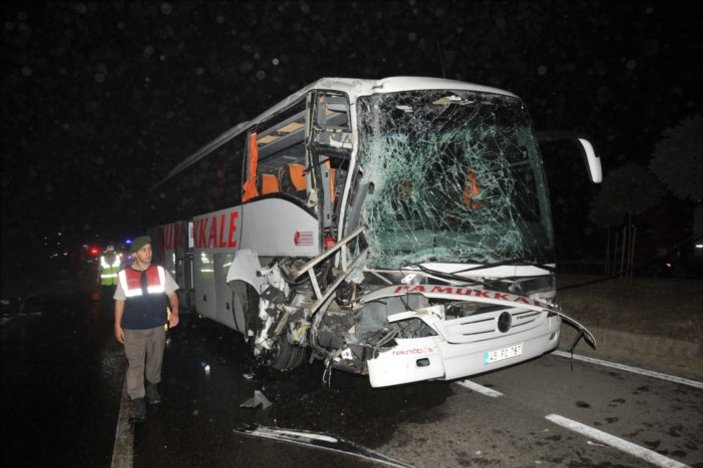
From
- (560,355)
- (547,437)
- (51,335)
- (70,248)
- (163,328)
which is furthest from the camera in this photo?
(70,248)

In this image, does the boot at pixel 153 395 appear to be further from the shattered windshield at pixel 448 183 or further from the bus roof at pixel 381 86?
the bus roof at pixel 381 86

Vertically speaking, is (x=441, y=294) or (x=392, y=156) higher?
(x=392, y=156)

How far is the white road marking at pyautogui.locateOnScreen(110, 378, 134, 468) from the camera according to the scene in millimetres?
4047

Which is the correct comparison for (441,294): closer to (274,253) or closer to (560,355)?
(274,253)

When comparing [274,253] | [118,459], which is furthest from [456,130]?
[118,459]

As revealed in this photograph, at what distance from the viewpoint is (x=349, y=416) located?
4.75 metres

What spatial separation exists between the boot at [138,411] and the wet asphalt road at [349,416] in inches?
5.4

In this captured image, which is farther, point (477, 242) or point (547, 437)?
point (477, 242)

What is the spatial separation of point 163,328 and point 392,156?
3210 mm

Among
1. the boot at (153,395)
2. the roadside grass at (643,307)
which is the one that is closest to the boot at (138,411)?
the boot at (153,395)

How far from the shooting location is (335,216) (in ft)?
16.2

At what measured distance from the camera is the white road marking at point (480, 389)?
5.09 metres

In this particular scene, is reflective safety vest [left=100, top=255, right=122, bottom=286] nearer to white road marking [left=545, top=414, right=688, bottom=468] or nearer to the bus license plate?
the bus license plate

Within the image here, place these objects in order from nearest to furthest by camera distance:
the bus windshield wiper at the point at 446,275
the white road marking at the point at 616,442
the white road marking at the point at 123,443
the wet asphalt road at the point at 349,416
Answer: the white road marking at the point at 616,442 → the wet asphalt road at the point at 349,416 → the white road marking at the point at 123,443 → the bus windshield wiper at the point at 446,275
